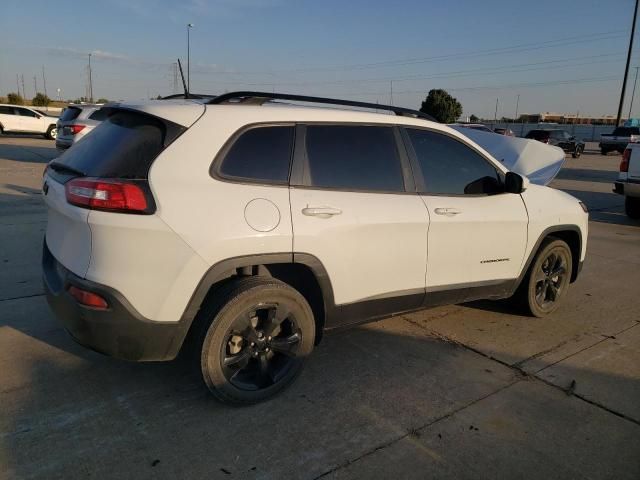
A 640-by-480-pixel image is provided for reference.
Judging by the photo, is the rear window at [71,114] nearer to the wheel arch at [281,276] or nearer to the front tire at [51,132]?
the front tire at [51,132]

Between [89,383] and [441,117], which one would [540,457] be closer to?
[89,383]

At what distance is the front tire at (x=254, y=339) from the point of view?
2820 mm

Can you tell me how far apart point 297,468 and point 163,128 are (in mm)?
1925

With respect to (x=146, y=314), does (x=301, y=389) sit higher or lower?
lower

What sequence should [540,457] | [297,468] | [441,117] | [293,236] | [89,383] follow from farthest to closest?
[441,117] → [89,383] → [293,236] → [540,457] → [297,468]

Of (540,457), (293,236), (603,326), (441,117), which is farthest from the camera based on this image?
(441,117)

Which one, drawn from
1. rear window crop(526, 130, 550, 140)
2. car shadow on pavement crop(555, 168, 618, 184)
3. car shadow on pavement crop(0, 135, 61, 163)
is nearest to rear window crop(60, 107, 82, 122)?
car shadow on pavement crop(0, 135, 61, 163)

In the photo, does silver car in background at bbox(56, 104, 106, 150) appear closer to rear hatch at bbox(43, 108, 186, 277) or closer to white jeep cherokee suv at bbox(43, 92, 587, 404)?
rear hatch at bbox(43, 108, 186, 277)

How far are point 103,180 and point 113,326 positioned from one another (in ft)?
2.50

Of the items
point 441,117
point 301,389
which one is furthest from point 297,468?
point 441,117

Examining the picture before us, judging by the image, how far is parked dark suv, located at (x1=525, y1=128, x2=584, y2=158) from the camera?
92.4 ft

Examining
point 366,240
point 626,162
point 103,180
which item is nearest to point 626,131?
point 626,162

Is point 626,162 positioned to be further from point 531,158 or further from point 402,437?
point 402,437

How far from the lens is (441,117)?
144ft
